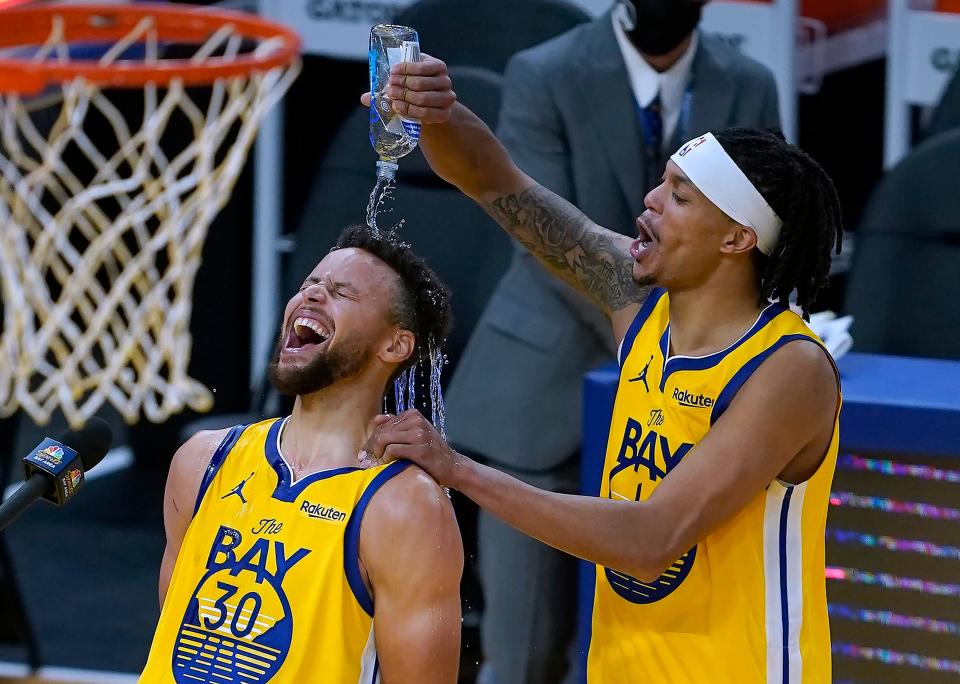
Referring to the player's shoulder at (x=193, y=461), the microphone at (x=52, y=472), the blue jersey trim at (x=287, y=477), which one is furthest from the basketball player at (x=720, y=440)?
the microphone at (x=52, y=472)

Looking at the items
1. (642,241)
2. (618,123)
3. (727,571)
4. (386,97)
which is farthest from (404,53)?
(618,123)

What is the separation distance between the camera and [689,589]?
2.53m

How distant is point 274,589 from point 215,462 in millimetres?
287

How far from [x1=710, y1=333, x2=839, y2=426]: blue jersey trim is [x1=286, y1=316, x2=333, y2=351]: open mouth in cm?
65

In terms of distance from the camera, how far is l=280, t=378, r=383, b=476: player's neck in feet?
8.09

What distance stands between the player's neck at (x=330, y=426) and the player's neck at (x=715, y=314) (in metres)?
0.54

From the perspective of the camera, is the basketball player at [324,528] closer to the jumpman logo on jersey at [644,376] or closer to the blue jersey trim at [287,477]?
the blue jersey trim at [287,477]

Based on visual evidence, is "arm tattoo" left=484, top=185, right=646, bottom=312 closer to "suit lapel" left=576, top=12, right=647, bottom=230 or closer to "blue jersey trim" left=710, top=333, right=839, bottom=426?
"blue jersey trim" left=710, top=333, right=839, bottom=426

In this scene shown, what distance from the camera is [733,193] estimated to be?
2.53m

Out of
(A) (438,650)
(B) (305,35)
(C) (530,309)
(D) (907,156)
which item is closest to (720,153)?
(A) (438,650)

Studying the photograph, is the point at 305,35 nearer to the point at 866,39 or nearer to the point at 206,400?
the point at 206,400

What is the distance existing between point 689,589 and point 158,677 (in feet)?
2.88

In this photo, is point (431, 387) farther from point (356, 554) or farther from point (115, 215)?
point (115, 215)

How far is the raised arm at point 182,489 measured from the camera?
252 cm
